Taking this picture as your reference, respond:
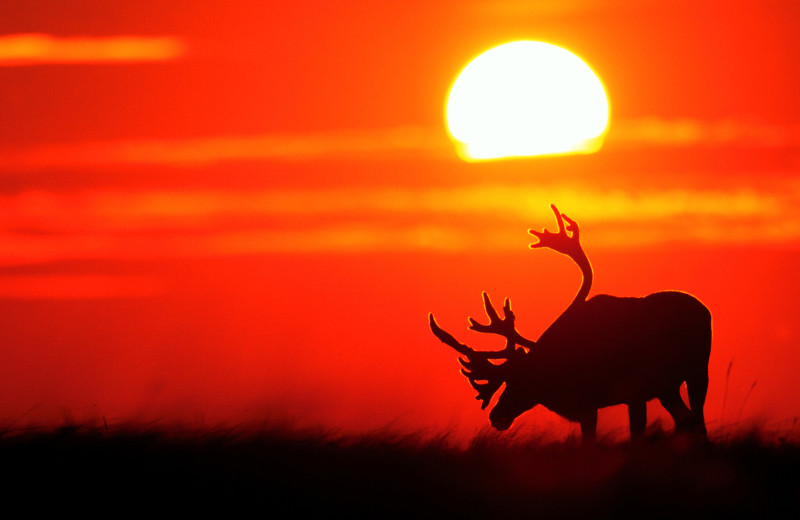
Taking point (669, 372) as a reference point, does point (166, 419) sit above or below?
above

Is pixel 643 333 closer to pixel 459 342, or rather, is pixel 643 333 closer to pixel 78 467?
pixel 459 342

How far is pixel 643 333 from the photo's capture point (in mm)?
9789

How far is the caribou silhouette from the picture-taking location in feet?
31.7

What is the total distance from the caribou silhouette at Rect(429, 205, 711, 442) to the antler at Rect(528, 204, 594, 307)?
1.42ft

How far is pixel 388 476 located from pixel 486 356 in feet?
8.85

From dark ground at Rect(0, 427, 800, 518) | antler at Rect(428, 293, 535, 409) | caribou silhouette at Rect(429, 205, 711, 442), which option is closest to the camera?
dark ground at Rect(0, 427, 800, 518)

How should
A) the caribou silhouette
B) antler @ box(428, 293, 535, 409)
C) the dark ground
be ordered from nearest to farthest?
the dark ground → the caribou silhouette → antler @ box(428, 293, 535, 409)

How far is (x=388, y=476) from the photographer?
7812mm

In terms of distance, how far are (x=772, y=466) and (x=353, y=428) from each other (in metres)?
3.10

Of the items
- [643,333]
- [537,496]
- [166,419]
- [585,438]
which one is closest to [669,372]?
[643,333]

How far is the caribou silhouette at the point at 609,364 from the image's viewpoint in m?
9.66

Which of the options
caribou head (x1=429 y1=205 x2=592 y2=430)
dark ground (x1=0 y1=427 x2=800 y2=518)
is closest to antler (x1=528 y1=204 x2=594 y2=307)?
caribou head (x1=429 y1=205 x2=592 y2=430)

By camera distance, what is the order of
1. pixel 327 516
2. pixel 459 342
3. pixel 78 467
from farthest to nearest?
pixel 459 342
pixel 78 467
pixel 327 516

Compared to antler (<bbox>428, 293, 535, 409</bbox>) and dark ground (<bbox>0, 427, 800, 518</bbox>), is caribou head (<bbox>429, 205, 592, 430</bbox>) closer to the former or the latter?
antler (<bbox>428, 293, 535, 409</bbox>)
